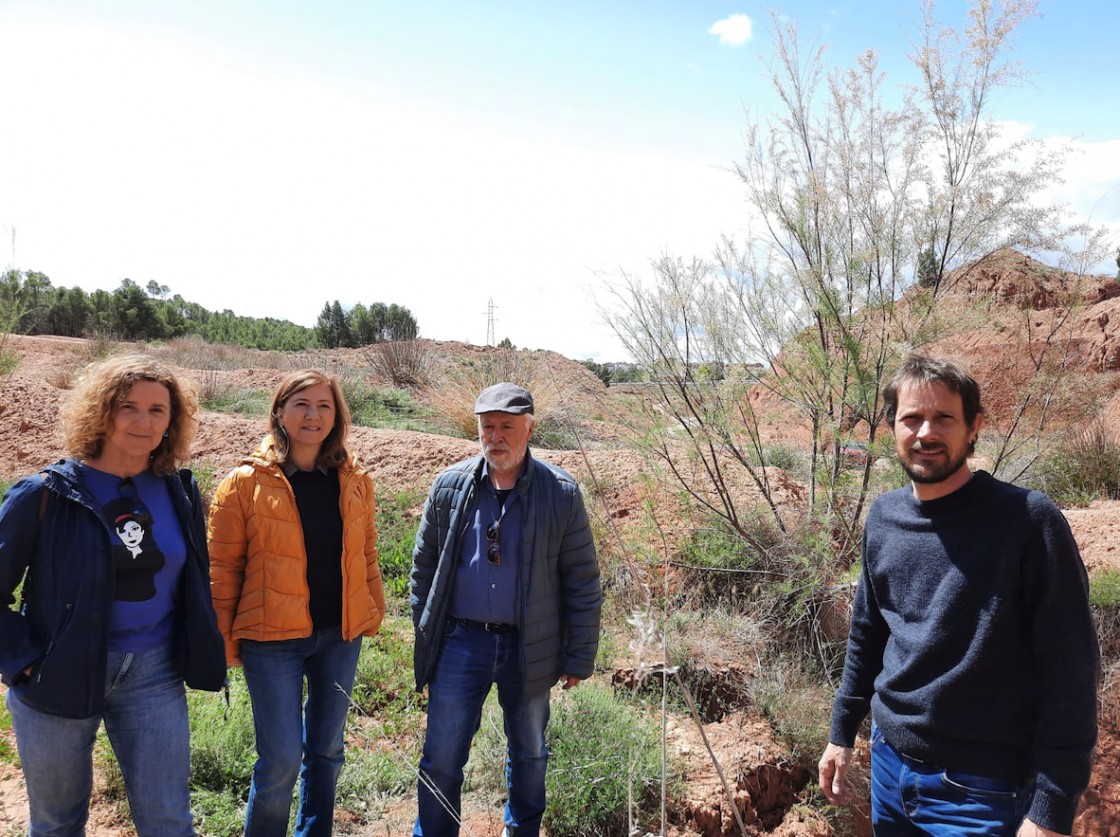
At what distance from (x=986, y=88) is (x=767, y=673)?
3.94 metres

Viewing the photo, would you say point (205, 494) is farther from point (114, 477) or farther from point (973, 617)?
point (973, 617)

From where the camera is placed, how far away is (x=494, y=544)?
2816 mm

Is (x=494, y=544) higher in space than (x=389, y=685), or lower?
higher

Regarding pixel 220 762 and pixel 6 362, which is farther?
pixel 6 362

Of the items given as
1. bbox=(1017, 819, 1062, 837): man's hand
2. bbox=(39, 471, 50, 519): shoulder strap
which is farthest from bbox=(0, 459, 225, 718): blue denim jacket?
bbox=(1017, 819, 1062, 837): man's hand

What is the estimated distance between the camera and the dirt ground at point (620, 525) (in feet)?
11.0

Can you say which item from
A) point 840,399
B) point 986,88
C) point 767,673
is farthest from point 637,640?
point 986,88

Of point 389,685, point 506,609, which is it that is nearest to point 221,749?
point 389,685

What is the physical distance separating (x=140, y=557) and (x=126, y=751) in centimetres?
58

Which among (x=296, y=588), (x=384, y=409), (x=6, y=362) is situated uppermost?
(x=6, y=362)

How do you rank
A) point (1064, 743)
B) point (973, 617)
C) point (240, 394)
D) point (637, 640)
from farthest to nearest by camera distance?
1. point (240, 394)
2. point (973, 617)
3. point (1064, 743)
4. point (637, 640)

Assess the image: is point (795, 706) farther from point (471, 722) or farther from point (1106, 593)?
point (1106, 593)

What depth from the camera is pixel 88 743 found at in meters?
2.23

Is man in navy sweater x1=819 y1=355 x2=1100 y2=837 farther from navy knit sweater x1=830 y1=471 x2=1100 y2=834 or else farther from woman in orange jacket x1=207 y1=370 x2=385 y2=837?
woman in orange jacket x1=207 y1=370 x2=385 y2=837
